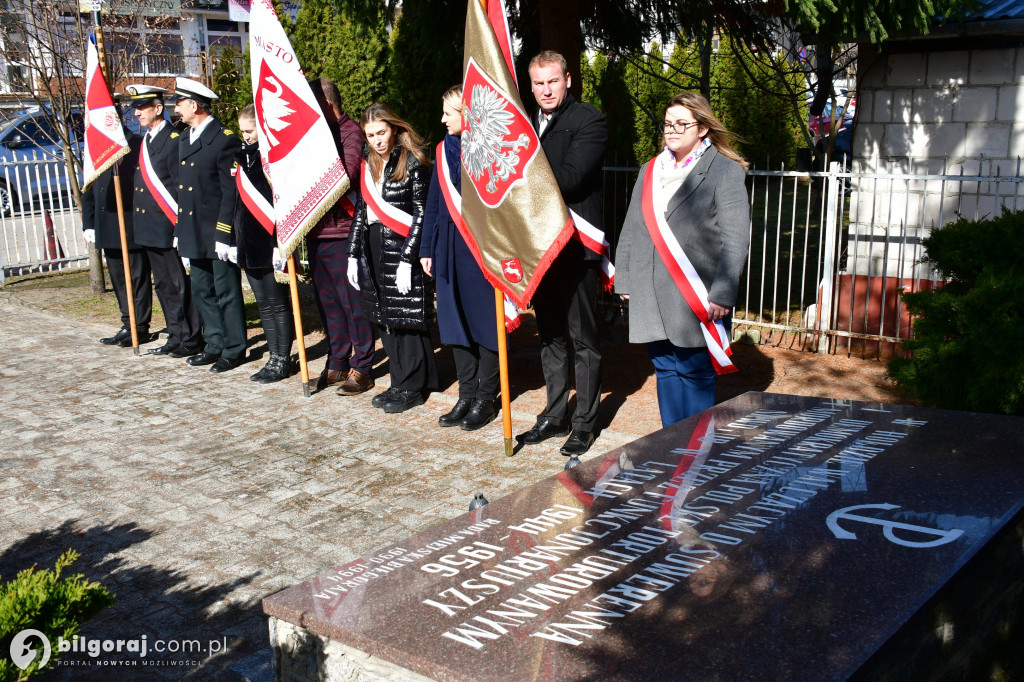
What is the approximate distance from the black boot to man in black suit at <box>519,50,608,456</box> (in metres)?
2.54

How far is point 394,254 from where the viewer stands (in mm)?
6527

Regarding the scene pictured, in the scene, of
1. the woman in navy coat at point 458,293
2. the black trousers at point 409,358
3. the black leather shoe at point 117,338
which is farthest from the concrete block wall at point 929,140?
the black leather shoe at point 117,338

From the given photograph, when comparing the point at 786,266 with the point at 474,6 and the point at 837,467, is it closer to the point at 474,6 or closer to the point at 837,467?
the point at 474,6

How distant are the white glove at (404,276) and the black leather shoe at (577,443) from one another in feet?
5.02

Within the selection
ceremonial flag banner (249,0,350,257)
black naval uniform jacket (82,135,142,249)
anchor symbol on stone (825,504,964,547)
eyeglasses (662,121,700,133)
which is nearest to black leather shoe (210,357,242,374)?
ceremonial flag banner (249,0,350,257)

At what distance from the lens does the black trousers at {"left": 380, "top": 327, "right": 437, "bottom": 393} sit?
22.1ft

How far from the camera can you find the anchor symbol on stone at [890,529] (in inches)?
118

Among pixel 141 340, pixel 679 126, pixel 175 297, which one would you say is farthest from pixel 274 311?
pixel 679 126

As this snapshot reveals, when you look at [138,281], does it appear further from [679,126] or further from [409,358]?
[679,126]

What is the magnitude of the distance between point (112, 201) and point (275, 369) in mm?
2653

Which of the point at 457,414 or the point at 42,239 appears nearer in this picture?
the point at 457,414

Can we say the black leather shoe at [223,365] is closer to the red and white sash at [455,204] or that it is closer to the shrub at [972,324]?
the red and white sash at [455,204]

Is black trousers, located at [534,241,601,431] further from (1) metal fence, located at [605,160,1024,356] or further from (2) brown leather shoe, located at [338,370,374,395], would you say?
(1) metal fence, located at [605,160,1024,356]

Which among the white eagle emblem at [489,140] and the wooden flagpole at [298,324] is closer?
the white eagle emblem at [489,140]
